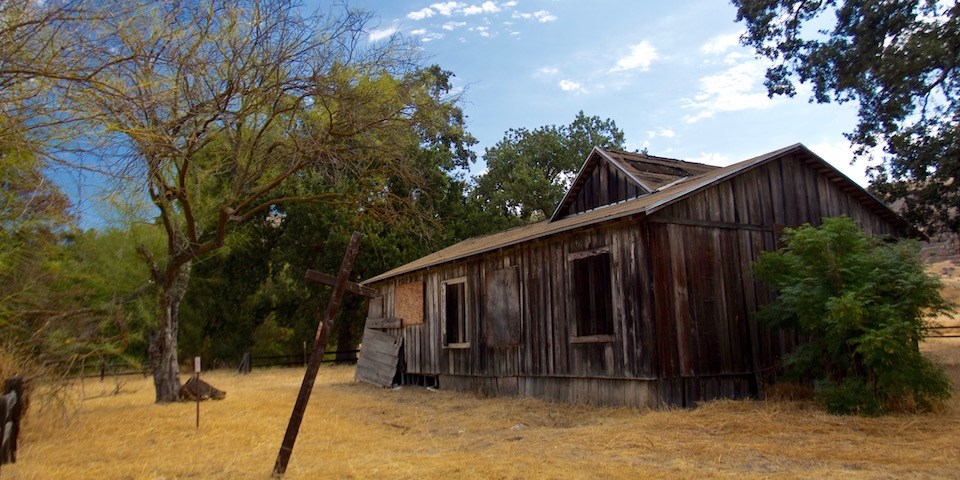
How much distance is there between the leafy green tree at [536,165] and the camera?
34031mm

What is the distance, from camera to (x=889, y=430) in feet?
25.6

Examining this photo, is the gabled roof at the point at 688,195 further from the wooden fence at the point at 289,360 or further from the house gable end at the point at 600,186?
the wooden fence at the point at 289,360

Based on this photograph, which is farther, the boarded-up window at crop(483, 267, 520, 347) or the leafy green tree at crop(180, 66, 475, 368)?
the leafy green tree at crop(180, 66, 475, 368)

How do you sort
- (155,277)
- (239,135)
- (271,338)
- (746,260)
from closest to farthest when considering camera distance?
(239,135), (746,260), (155,277), (271,338)

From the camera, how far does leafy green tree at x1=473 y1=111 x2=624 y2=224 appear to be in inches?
1340

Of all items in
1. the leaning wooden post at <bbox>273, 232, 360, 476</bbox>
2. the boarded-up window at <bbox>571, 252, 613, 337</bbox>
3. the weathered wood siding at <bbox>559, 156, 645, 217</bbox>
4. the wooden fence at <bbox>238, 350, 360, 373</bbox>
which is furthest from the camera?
the wooden fence at <bbox>238, 350, 360, 373</bbox>

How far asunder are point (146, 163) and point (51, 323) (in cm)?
261

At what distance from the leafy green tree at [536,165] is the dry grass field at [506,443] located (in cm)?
2226

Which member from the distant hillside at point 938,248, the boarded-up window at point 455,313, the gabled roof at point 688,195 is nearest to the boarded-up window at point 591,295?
the gabled roof at point 688,195

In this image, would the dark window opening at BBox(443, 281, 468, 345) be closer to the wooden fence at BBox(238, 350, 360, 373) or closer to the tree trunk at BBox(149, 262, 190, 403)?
the tree trunk at BBox(149, 262, 190, 403)

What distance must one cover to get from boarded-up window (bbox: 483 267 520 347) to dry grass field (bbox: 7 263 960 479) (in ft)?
5.57

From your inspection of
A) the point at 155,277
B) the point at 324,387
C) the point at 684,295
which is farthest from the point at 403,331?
the point at 684,295

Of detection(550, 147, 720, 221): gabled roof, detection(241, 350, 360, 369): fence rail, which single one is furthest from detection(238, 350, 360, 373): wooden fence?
detection(550, 147, 720, 221): gabled roof

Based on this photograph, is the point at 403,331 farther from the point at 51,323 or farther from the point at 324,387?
the point at 51,323
